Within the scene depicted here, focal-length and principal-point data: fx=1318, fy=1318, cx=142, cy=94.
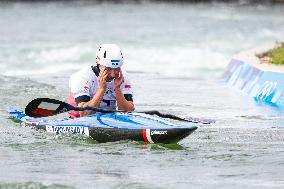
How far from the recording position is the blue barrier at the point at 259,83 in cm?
2300

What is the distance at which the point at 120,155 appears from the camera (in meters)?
15.2

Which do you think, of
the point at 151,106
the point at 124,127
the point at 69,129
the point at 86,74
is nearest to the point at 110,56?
the point at 86,74

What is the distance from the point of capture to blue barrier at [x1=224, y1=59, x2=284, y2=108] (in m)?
23.0

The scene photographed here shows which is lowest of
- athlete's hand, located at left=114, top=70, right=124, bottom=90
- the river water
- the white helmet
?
the river water

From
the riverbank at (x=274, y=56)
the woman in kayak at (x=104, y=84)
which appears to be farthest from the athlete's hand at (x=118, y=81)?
the riverbank at (x=274, y=56)

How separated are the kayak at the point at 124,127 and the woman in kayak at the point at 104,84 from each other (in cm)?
27

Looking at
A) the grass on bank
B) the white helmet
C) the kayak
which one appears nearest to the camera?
the kayak

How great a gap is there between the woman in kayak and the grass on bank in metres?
8.96

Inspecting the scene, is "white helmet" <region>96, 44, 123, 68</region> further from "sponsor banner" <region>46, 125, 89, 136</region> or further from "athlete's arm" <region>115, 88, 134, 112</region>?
"sponsor banner" <region>46, 125, 89, 136</region>

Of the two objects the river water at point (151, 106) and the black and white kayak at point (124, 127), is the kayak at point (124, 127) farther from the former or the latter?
the river water at point (151, 106)

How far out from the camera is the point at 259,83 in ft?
80.6

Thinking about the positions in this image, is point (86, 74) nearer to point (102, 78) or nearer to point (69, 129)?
point (102, 78)

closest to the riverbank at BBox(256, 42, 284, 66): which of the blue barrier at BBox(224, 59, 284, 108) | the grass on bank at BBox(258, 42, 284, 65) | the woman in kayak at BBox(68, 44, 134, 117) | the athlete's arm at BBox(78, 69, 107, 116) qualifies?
the grass on bank at BBox(258, 42, 284, 65)

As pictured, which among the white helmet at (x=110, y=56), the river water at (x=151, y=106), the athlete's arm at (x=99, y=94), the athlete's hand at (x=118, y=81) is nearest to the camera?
the river water at (x=151, y=106)
